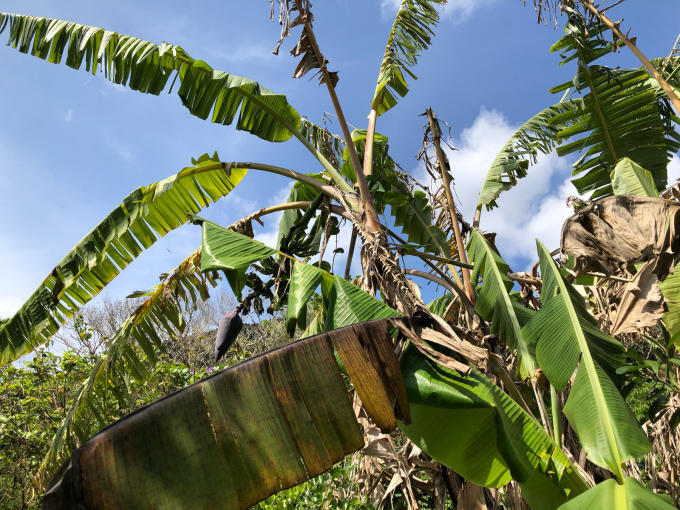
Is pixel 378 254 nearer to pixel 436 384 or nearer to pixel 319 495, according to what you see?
pixel 436 384

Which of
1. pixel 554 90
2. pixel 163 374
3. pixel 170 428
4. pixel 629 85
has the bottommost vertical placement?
pixel 170 428

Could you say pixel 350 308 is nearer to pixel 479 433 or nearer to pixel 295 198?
pixel 479 433

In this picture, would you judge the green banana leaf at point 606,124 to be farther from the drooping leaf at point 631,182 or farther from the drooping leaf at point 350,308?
the drooping leaf at point 350,308

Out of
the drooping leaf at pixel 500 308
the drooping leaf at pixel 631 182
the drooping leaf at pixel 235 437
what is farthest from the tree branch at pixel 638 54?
the drooping leaf at pixel 235 437

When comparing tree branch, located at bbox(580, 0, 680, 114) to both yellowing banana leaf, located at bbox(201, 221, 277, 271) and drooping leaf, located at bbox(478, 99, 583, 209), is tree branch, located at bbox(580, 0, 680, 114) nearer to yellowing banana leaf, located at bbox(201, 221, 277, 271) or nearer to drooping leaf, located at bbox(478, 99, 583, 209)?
drooping leaf, located at bbox(478, 99, 583, 209)

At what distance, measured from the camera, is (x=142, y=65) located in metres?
3.96

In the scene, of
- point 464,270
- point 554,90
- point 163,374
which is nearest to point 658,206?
point 464,270

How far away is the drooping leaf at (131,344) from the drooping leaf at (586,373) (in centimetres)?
307

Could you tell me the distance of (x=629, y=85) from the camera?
14.9 feet

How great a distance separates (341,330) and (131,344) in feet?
11.2

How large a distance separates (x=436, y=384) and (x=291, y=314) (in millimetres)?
703

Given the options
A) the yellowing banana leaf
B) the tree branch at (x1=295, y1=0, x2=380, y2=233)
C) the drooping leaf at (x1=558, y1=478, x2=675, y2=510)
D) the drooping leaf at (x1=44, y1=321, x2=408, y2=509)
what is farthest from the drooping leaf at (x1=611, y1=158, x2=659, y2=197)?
Result: the drooping leaf at (x1=44, y1=321, x2=408, y2=509)

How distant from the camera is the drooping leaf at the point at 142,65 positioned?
3.92 metres

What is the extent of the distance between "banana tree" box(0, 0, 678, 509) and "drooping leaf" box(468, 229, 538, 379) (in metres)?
0.01
